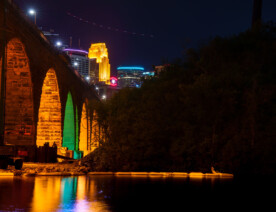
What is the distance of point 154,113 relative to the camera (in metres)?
19.4

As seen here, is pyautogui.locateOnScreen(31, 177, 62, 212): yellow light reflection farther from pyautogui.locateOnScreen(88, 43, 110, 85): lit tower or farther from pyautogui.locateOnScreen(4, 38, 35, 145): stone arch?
pyautogui.locateOnScreen(88, 43, 110, 85): lit tower

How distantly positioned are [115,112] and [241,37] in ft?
25.9

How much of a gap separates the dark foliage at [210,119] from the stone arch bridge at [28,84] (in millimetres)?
4884

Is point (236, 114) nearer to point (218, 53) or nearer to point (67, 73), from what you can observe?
point (218, 53)

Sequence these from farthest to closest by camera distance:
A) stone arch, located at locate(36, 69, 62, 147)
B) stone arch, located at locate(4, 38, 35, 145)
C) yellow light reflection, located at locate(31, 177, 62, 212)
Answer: stone arch, located at locate(36, 69, 62, 147)
stone arch, located at locate(4, 38, 35, 145)
yellow light reflection, located at locate(31, 177, 62, 212)

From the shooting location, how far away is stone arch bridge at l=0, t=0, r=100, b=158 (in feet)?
71.2

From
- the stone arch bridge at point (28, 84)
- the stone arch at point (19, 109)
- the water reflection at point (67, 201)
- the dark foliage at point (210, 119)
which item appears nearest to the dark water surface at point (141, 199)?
the water reflection at point (67, 201)

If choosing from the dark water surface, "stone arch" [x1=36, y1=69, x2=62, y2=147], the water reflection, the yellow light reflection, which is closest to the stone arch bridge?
"stone arch" [x1=36, y1=69, x2=62, y2=147]

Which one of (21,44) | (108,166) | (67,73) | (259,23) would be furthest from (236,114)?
(67,73)

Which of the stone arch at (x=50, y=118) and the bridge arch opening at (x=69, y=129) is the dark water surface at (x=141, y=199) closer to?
the stone arch at (x=50, y=118)

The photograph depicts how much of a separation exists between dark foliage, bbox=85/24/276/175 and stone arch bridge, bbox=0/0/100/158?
4.88 metres

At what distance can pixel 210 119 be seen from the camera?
17.8 meters

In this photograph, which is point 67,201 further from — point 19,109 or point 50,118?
point 50,118

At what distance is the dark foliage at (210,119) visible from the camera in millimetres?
16891
